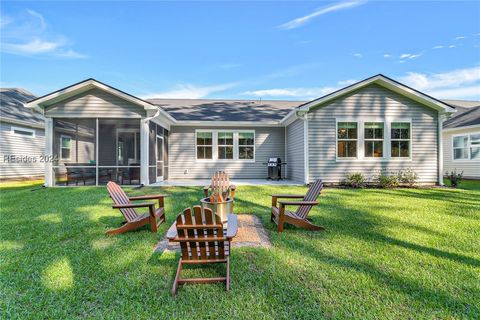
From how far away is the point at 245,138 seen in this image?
12844 millimetres

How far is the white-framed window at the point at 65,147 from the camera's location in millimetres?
10352

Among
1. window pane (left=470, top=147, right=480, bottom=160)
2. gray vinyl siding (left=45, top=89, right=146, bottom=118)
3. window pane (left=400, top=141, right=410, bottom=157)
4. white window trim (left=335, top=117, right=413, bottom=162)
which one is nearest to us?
gray vinyl siding (left=45, top=89, right=146, bottom=118)

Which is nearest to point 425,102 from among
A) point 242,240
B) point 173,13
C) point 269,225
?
point 269,225

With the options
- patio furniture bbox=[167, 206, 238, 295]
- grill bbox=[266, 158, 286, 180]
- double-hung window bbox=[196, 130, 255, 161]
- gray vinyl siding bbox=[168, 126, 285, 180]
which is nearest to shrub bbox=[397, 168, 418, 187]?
grill bbox=[266, 158, 286, 180]

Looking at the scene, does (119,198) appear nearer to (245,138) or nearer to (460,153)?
(245,138)

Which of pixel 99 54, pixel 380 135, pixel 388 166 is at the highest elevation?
pixel 99 54

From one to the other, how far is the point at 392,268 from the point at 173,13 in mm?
→ 12794

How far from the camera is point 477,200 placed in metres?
7.04

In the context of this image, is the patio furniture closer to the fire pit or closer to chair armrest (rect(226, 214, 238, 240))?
chair armrest (rect(226, 214, 238, 240))

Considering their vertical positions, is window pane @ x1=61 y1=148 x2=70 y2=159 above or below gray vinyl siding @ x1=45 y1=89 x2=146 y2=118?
below

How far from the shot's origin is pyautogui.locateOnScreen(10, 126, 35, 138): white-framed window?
12.9 meters

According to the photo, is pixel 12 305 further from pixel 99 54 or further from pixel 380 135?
pixel 99 54

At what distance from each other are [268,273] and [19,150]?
1587cm

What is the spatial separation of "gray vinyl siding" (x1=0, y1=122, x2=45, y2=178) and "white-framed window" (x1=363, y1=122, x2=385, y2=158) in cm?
1688
